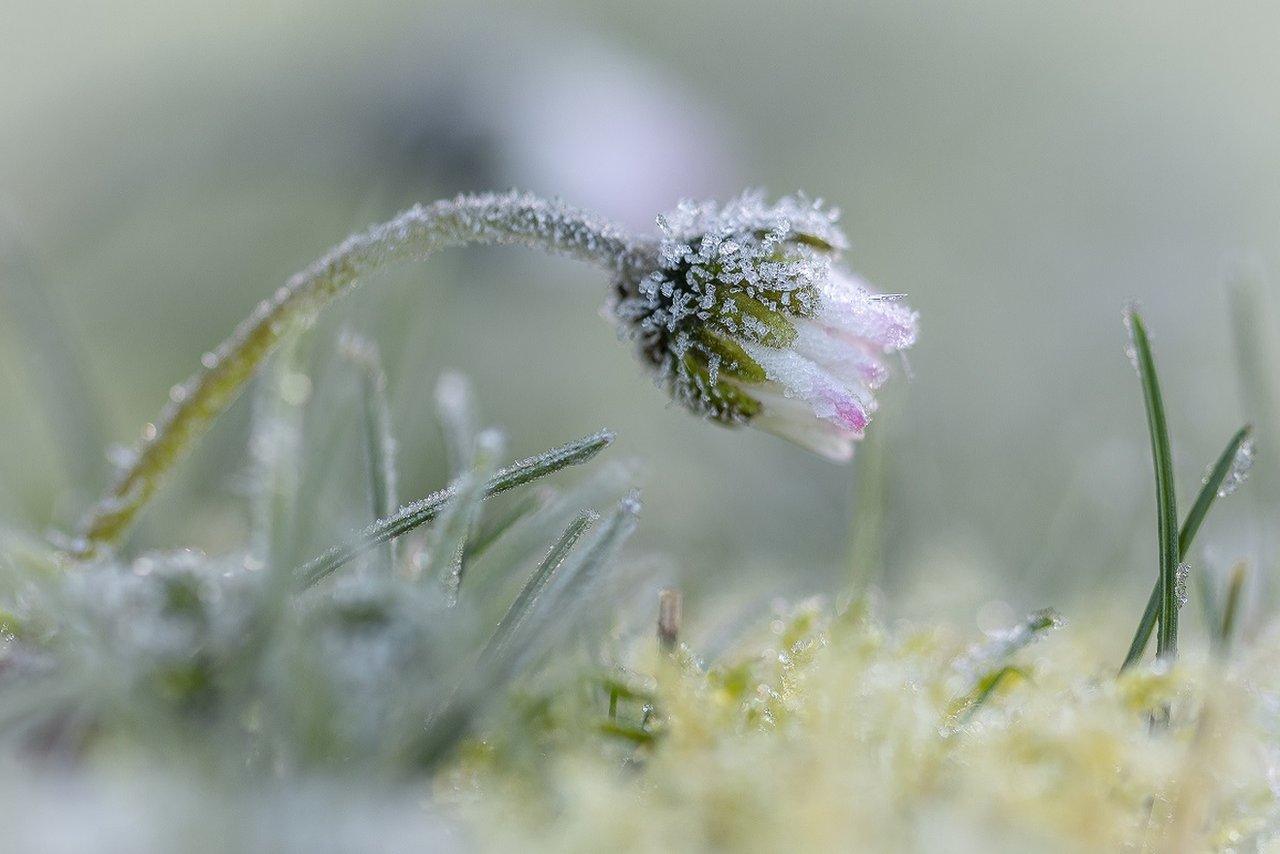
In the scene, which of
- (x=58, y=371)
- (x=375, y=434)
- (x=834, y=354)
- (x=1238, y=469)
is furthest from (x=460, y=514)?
(x=58, y=371)

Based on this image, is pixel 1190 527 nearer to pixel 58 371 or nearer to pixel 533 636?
pixel 533 636

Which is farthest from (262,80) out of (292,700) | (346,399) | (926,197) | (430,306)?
(292,700)

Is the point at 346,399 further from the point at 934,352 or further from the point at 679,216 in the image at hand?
the point at 934,352

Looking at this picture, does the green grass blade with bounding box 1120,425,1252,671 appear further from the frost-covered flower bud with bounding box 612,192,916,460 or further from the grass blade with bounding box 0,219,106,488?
the grass blade with bounding box 0,219,106,488

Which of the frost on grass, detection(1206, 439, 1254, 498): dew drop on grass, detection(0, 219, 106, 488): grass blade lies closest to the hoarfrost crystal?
detection(1206, 439, 1254, 498): dew drop on grass

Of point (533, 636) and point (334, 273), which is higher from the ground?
point (334, 273)
